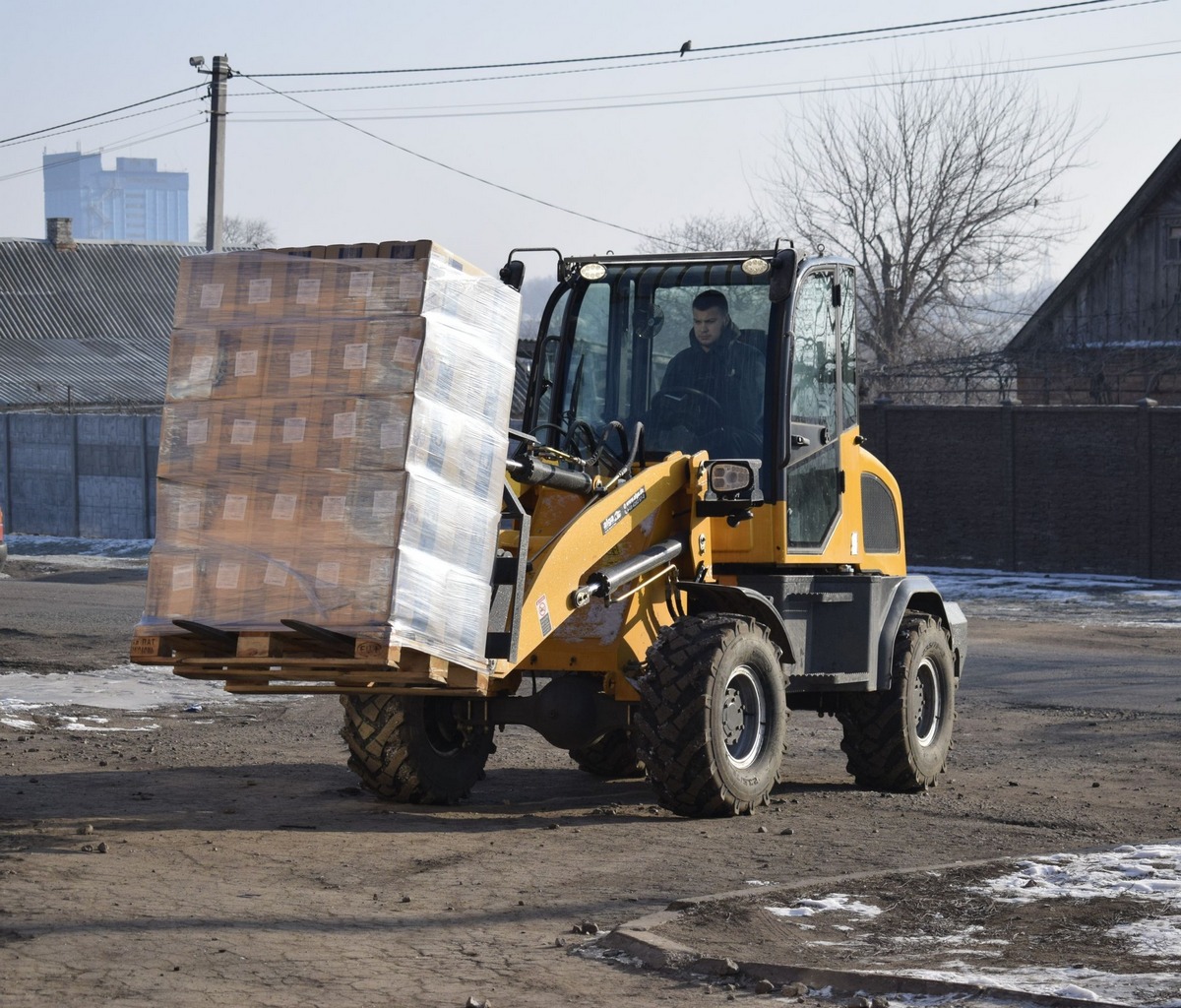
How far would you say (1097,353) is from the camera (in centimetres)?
2833

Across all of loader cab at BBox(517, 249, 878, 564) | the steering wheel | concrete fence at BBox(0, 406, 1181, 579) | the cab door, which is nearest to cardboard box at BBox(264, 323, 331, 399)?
loader cab at BBox(517, 249, 878, 564)

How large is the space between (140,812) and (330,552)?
2.62 metres

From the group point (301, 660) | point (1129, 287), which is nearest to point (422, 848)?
point (301, 660)

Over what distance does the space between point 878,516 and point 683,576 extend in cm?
207

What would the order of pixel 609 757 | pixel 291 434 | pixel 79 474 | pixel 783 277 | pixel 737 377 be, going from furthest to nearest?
pixel 79 474
pixel 609 757
pixel 737 377
pixel 783 277
pixel 291 434

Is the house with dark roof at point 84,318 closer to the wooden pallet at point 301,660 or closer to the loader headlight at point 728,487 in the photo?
the loader headlight at point 728,487

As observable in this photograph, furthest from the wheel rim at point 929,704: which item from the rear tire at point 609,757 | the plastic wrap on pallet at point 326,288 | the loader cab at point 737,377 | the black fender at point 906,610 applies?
the plastic wrap on pallet at point 326,288

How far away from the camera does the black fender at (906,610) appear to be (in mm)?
10438

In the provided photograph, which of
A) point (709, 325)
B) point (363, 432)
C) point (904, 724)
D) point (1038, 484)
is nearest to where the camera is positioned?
point (363, 432)

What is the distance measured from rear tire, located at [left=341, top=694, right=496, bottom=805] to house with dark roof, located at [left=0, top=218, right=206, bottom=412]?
40.5 meters

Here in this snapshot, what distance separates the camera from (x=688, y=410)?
388 inches

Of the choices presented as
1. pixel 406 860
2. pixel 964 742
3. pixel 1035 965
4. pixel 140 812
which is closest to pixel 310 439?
pixel 406 860

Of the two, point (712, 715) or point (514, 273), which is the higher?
point (514, 273)

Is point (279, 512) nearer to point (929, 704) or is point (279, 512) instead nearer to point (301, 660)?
point (301, 660)
